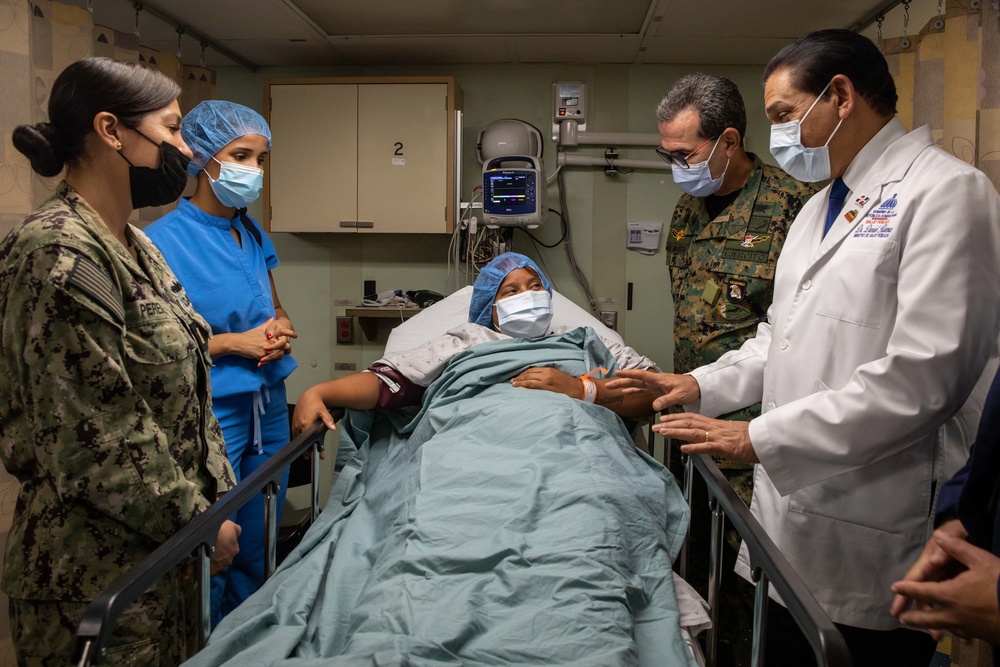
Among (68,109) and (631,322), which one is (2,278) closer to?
(68,109)

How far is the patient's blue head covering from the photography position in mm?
2547

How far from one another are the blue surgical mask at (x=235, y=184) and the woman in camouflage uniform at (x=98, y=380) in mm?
610

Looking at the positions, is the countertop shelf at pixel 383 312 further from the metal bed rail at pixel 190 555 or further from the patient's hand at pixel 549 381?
the metal bed rail at pixel 190 555

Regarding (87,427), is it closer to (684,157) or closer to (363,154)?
(684,157)

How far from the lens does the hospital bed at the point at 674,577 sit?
1016 millimetres

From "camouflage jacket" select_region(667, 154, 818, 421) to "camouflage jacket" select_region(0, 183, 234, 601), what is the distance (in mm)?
1559

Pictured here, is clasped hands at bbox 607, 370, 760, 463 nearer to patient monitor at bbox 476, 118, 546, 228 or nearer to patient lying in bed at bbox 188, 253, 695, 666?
patient lying in bed at bbox 188, 253, 695, 666

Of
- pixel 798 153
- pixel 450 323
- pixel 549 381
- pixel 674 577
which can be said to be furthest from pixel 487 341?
pixel 798 153

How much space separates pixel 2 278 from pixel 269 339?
87 centimetres

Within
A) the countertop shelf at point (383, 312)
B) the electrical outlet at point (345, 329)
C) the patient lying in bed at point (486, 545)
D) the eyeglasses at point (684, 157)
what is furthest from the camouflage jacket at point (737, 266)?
the electrical outlet at point (345, 329)

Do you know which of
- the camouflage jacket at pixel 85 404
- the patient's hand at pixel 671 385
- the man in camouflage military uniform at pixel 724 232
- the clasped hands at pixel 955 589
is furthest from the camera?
the man in camouflage military uniform at pixel 724 232

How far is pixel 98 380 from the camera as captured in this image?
1209 mm

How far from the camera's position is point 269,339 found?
2.06 metres

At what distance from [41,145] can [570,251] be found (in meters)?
2.78
